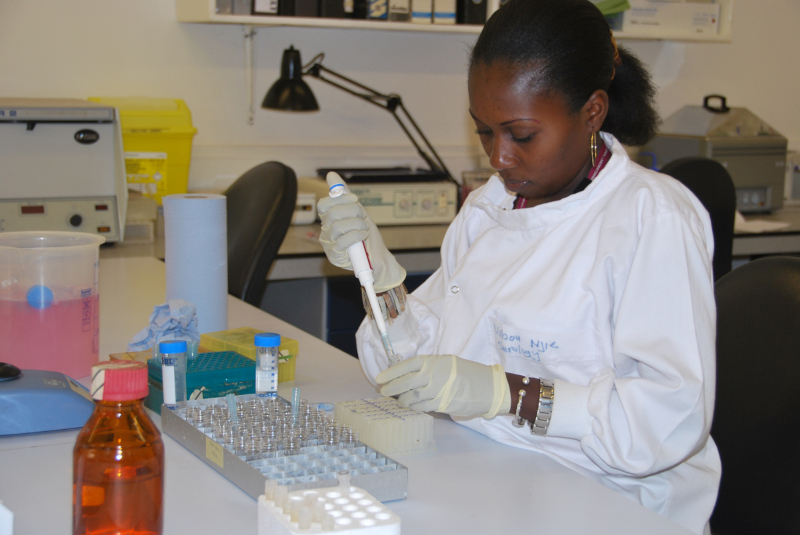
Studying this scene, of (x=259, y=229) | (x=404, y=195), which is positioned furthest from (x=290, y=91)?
(x=259, y=229)

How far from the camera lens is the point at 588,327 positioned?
3.66ft

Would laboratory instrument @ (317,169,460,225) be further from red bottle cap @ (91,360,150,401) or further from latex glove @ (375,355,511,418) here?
red bottle cap @ (91,360,150,401)

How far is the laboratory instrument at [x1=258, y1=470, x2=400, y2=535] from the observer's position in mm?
611

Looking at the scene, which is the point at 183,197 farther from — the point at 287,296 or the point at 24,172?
the point at 287,296

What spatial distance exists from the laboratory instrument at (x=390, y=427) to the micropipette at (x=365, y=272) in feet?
0.36

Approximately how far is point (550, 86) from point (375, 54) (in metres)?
2.19

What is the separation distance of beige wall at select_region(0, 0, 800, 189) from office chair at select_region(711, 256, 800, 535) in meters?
2.19

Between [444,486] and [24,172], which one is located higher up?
[24,172]

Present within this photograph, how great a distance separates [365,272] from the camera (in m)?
1.10

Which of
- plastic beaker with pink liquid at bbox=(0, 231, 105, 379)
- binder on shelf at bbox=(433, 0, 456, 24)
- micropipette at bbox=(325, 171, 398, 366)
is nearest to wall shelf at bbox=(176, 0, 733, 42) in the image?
binder on shelf at bbox=(433, 0, 456, 24)

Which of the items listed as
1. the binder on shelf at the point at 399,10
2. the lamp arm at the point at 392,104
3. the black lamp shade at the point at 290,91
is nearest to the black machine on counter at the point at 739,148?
the lamp arm at the point at 392,104

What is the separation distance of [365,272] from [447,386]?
0.67ft

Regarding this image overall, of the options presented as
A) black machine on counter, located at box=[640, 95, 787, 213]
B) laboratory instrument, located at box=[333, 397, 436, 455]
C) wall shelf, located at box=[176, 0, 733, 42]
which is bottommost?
laboratory instrument, located at box=[333, 397, 436, 455]

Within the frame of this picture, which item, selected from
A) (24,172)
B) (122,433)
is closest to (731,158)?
(24,172)
